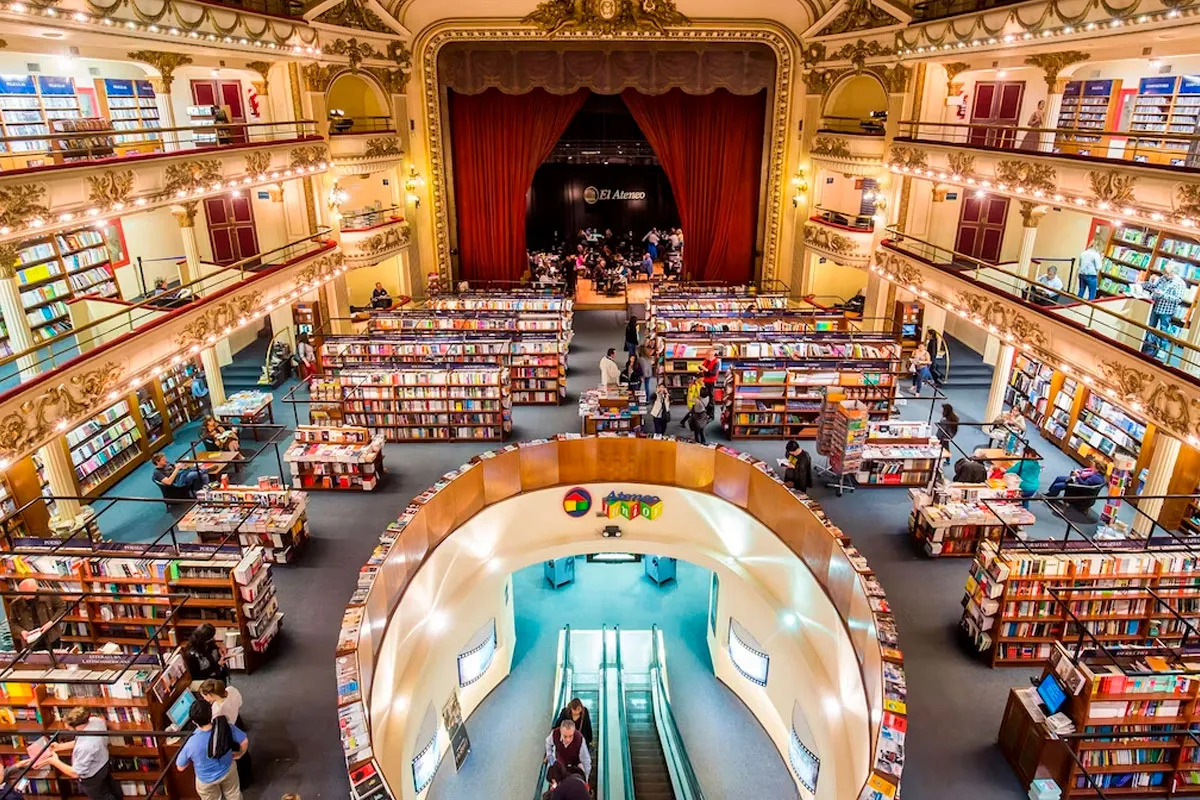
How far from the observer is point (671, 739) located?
11.0 metres

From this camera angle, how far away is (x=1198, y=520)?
9.43 meters

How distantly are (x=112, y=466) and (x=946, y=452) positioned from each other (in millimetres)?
12836

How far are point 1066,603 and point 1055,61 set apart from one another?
29.6ft

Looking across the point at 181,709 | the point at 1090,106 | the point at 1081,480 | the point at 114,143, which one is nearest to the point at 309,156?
the point at 114,143

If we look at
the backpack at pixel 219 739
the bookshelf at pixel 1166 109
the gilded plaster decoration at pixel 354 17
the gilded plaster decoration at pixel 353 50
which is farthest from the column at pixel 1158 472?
the gilded plaster decoration at pixel 353 50

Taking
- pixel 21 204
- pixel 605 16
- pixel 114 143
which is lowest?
pixel 21 204

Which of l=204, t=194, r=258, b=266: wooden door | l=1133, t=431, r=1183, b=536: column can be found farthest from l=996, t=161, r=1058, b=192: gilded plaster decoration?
l=204, t=194, r=258, b=266: wooden door

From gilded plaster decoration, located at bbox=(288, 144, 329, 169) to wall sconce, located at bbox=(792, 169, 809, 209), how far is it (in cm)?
1138

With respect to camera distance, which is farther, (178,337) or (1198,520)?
(178,337)

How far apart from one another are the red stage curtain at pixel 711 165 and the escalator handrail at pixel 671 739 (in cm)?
1136

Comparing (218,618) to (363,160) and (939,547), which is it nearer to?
(939,547)

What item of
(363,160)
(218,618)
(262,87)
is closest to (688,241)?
(363,160)

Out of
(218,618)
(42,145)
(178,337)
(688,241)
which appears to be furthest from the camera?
(688,241)

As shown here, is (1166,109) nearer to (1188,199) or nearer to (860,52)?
(1188,199)
